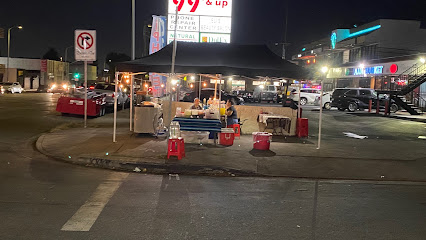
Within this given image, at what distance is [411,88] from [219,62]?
1946 centimetres

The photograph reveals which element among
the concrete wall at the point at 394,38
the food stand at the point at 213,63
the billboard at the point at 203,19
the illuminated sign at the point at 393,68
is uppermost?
the concrete wall at the point at 394,38

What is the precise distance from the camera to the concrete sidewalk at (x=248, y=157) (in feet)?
29.2

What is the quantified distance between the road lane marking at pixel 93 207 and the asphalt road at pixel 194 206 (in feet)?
0.04

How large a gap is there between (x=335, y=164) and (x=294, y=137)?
4426mm

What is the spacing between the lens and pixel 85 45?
13.9 meters

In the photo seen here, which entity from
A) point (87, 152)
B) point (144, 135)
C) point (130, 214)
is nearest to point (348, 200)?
point (130, 214)

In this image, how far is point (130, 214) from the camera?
18.2ft

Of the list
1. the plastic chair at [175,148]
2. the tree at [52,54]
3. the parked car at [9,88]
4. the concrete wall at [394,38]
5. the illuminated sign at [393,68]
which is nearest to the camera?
the plastic chair at [175,148]

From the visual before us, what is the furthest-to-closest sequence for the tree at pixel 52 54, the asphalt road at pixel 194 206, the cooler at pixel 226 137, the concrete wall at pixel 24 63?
the tree at pixel 52 54 → the concrete wall at pixel 24 63 → the cooler at pixel 226 137 → the asphalt road at pixel 194 206

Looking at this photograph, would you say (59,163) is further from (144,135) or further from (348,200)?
(348,200)

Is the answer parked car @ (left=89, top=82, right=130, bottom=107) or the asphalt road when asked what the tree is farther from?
the asphalt road

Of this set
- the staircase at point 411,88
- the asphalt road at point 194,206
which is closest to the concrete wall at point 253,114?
the asphalt road at point 194,206

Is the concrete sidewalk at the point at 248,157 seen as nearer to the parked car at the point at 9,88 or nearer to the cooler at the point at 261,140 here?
the cooler at the point at 261,140

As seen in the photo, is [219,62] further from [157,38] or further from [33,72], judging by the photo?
[33,72]
